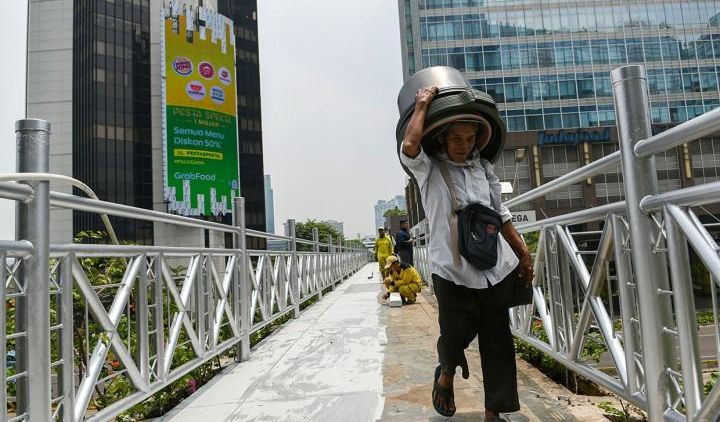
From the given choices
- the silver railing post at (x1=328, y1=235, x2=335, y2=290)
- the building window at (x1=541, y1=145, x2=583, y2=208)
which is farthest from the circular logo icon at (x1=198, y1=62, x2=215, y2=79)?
the silver railing post at (x1=328, y1=235, x2=335, y2=290)

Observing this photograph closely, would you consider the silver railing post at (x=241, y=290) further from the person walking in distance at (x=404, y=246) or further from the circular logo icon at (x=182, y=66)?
the circular logo icon at (x=182, y=66)

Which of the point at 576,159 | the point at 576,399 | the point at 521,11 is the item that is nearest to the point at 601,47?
the point at 521,11

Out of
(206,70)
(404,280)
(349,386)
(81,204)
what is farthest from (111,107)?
(81,204)

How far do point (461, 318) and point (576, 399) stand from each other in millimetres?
1030

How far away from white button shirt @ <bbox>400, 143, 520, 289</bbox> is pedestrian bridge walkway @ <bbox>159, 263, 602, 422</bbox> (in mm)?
787

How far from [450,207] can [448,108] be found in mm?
435

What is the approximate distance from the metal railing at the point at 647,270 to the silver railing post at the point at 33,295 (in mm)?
2094

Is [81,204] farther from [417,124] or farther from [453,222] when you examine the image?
[453,222]

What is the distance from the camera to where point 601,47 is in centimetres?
3719

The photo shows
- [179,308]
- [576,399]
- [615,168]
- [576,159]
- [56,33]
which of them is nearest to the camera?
[615,168]

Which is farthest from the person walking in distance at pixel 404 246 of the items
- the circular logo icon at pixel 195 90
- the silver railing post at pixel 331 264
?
the circular logo icon at pixel 195 90

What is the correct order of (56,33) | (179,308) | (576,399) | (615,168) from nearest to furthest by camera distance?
(615,168)
(576,399)
(179,308)
(56,33)

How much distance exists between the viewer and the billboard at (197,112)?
3309 cm

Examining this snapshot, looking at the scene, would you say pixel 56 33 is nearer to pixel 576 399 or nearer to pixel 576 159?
pixel 576 159
